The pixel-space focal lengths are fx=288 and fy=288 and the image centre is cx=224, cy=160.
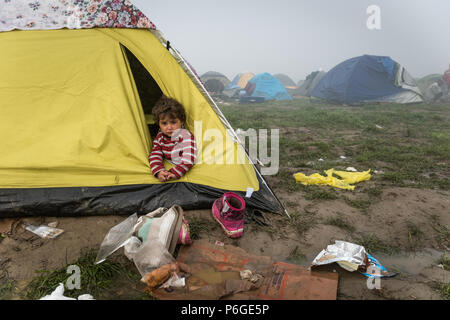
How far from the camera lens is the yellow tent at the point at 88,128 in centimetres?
258

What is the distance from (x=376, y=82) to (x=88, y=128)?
1295 centimetres

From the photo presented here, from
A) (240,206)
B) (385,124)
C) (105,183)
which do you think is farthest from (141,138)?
(385,124)

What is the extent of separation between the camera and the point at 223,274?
2.05 m

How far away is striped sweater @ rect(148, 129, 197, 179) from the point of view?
275 cm

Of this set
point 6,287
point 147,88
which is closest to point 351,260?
point 6,287

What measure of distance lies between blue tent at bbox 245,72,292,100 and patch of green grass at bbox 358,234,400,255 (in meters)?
13.9

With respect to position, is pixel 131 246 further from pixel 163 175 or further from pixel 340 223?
pixel 340 223

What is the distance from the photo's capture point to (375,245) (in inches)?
Answer: 97.9

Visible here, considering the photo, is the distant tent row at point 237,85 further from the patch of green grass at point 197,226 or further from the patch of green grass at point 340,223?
the patch of green grass at point 197,226

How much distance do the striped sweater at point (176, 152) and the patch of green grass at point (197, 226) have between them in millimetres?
444

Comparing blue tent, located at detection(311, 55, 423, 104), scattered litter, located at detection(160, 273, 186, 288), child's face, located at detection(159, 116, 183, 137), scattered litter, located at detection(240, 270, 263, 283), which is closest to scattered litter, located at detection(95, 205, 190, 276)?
scattered litter, located at detection(160, 273, 186, 288)

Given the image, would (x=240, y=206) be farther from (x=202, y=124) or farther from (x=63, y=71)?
(x=63, y=71)

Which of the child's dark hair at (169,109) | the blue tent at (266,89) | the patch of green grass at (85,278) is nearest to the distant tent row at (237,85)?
the blue tent at (266,89)

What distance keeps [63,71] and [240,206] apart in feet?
6.79
